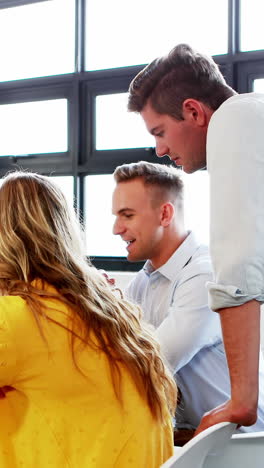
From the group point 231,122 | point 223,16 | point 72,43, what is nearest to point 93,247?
point 72,43

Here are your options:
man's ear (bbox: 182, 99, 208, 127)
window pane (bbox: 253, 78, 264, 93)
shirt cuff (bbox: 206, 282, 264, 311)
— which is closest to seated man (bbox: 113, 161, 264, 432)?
shirt cuff (bbox: 206, 282, 264, 311)

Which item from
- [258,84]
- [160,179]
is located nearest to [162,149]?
[160,179]

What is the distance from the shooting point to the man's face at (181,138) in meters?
1.35

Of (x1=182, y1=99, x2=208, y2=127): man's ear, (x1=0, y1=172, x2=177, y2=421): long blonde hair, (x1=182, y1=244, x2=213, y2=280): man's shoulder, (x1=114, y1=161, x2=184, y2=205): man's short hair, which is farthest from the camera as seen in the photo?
(x1=114, y1=161, x2=184, y2=205): man's short hair

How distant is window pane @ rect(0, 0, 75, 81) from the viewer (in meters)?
4.01

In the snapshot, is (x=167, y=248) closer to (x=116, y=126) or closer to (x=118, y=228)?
(x=118, y=228)

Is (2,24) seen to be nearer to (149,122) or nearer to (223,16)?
(223,16)

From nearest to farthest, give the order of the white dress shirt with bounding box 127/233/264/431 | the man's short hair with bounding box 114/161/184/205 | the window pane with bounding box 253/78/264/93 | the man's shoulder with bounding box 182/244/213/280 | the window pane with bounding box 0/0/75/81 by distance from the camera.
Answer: the white dress shirt with bounding box 127/233/264/431 → the man's shoulder with bounding box 182/244/213/280 → the man's short hair with bounding box 114/161/184/205 → the window pane with bounding box 253/78/264/93 → the window pane with bounding box 0/0/75/81

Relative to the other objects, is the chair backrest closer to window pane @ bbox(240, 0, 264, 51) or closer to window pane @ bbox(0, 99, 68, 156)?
window pane @ bbox(240, 0, 264, 51)

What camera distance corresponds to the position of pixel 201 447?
876 millimetres

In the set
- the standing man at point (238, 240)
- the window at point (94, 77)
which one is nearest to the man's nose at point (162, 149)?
the standing man at point (238, 240)

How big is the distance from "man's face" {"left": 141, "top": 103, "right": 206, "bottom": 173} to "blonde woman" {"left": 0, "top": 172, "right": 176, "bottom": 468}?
33 centimetres

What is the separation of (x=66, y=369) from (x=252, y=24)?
2.79 metres

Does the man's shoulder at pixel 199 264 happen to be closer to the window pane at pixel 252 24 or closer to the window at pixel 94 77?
the window at pixel 94 77
